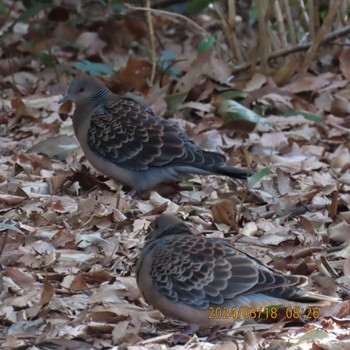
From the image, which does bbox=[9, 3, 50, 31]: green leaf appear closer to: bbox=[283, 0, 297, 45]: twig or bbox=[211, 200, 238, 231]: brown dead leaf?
bbox=[283, 0, 297, 45]: twig

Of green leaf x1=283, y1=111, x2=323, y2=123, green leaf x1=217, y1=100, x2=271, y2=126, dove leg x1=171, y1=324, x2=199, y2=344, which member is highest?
dove leg x1=171, y1=324, x2=199, y2=344

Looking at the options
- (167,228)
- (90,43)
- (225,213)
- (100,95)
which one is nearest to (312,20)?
(90,43)

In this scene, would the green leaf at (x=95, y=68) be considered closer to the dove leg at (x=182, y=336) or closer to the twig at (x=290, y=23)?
the twig at (x=290, y=23)

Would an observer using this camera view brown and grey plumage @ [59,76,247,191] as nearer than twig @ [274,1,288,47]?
Yes

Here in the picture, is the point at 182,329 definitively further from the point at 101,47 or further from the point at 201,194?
the point at 101,47

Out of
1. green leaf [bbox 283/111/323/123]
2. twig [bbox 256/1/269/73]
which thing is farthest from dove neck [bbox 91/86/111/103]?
twig [bbox 256/1/269/73]

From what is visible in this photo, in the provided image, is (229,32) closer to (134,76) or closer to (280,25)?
(280,25)

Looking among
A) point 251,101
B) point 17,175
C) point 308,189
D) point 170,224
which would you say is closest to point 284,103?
point 251,101

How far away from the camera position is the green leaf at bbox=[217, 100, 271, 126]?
8.49 m

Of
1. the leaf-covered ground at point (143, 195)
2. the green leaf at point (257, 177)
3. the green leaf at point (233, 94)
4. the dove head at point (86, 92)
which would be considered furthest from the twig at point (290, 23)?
the green leaf at point (257, 177)

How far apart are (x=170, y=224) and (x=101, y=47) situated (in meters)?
5.82

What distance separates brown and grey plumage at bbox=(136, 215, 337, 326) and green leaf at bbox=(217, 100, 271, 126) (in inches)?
148

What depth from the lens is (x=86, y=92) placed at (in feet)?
24.7

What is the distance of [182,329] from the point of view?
16.2ft
